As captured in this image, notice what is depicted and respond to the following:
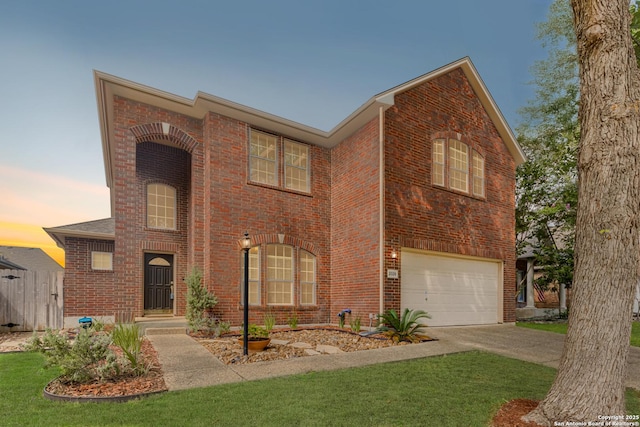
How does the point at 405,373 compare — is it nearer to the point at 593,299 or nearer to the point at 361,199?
the point at 593,299

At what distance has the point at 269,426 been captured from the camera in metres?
3.61

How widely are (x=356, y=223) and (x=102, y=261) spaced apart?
968cm

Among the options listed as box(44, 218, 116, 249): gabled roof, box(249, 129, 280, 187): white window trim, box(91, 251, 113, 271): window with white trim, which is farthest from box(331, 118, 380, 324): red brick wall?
box(91, 251, 113, 271): window with white trim

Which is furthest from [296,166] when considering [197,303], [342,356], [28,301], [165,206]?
[28,301]

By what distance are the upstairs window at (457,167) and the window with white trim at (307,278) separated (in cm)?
469

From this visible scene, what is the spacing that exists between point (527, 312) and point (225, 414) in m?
17.0

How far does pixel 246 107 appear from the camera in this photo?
34.3ft

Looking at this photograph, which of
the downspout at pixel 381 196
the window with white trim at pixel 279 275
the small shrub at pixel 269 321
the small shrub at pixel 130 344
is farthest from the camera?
the window with white trim at pixel 279 275

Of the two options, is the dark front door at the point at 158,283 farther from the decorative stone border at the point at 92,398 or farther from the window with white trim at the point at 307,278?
the decorative stone border at the point at 92,398

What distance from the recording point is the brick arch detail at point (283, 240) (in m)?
10.8

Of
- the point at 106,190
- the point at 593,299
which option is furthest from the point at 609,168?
the point at 106,190

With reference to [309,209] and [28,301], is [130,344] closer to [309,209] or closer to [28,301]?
[309,209]

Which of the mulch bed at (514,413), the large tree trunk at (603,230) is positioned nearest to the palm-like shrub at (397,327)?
the mulch bed at (514,413)

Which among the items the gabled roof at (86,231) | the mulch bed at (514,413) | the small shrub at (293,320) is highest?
the gabled roof at (86,231)
